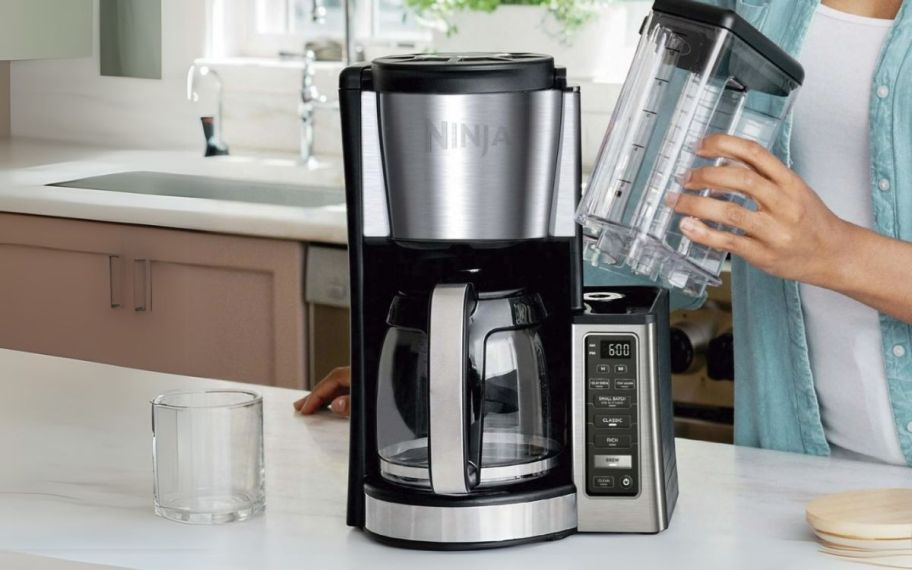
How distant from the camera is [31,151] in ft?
11.5

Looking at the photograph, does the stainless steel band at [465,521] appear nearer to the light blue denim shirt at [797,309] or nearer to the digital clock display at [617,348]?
the digital clock display at [617,348]

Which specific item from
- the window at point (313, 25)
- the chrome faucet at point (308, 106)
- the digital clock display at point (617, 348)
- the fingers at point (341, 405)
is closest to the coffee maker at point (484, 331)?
the digital clock display at point (617, 348)

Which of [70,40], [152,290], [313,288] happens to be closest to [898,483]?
[313,288]

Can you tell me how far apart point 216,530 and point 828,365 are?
71 cm

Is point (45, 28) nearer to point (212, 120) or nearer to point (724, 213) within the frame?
point (212, 120)

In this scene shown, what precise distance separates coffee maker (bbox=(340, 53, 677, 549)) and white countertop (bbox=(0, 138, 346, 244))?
4.57ft

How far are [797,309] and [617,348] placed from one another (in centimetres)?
42

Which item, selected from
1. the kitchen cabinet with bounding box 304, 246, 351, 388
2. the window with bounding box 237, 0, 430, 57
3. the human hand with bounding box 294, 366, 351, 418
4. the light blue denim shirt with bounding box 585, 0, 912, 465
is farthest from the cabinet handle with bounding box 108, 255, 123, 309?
the light blue denim shirt with bounding box 585, 0, 912, 465

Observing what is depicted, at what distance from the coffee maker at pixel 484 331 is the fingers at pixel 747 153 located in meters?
0.12

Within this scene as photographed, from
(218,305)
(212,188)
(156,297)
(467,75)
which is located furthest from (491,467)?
(212,188)

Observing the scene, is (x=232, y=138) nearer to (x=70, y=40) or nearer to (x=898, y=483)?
(x=70, y=40)

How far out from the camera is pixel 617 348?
1.15 metres

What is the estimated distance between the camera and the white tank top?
→ 4.75 feet

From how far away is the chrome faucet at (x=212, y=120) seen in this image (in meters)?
3.42
